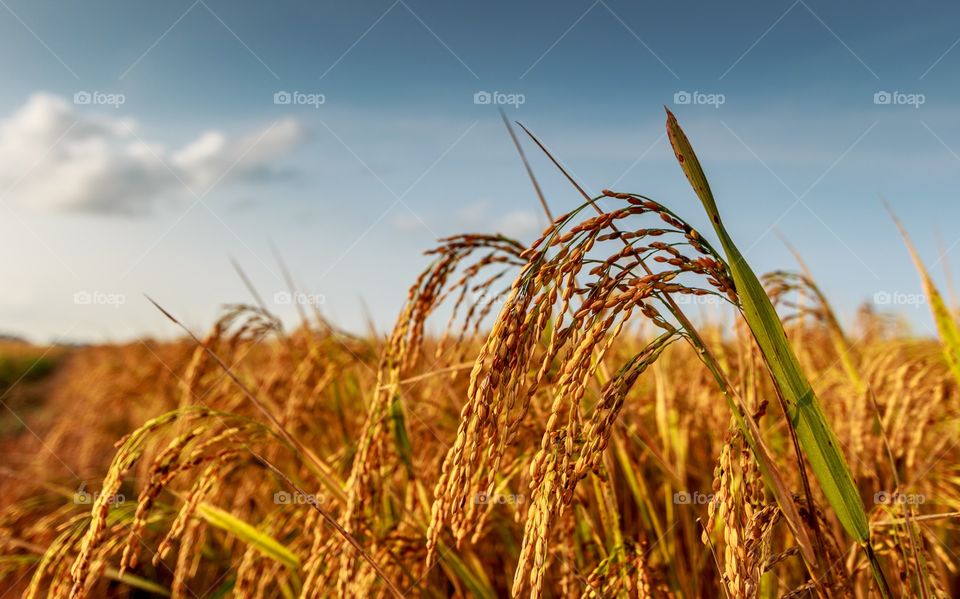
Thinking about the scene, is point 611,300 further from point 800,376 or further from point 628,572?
point 628,572

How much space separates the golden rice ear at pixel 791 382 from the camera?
1.10 m

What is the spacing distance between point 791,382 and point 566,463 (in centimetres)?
46

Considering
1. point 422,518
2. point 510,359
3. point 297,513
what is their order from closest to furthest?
point 510,359
point 297,513
point 422,518

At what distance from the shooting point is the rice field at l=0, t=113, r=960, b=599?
1000 mm

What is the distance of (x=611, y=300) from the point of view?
1003 millimetres

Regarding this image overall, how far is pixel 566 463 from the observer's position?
3.05ft

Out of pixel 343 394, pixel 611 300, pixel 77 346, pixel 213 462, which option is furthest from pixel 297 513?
pixel 77 346

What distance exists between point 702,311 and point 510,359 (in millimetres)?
3350
